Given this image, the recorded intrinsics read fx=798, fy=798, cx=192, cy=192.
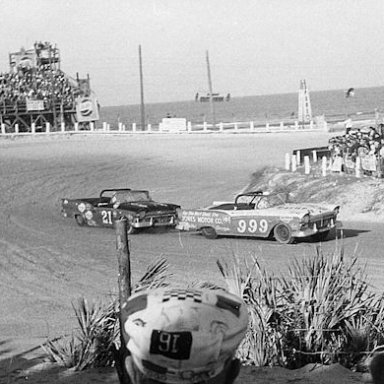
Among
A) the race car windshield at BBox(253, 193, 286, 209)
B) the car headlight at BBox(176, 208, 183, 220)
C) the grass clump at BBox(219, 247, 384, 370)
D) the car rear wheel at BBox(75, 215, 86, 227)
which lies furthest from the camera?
the car rear wheel at BBox(75, 215, 86, 227)

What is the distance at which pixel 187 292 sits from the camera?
247 cm

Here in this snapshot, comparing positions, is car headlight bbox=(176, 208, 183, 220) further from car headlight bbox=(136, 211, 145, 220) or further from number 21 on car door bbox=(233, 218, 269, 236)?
number 21 on car door bbox=(233, 218, 269, 236)

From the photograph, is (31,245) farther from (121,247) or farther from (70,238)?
(121,247)

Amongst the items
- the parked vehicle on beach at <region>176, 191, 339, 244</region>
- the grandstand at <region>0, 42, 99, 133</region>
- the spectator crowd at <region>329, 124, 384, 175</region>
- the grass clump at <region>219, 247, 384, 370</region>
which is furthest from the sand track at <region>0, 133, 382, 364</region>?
the grandstand at <region>0, 42, 99, 133</region>

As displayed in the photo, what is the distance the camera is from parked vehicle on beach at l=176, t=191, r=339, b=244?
1560 cm

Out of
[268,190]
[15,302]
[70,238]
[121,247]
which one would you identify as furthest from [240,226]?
[121,247]

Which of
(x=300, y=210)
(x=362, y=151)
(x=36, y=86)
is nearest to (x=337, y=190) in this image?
(x=362, y=151)

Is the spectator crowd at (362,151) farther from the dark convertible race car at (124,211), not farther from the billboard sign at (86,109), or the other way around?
the billboard sign at (86,109)

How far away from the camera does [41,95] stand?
191 feet

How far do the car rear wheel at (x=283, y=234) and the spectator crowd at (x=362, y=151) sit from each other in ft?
27.4

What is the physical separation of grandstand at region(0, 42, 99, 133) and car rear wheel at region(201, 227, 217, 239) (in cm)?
3761

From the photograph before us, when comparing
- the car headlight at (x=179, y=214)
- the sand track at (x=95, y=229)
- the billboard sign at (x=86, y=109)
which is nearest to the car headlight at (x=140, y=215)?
the sand track at (x=95, y=229)

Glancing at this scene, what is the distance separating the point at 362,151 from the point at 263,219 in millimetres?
9331

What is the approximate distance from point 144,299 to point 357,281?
4766mm
